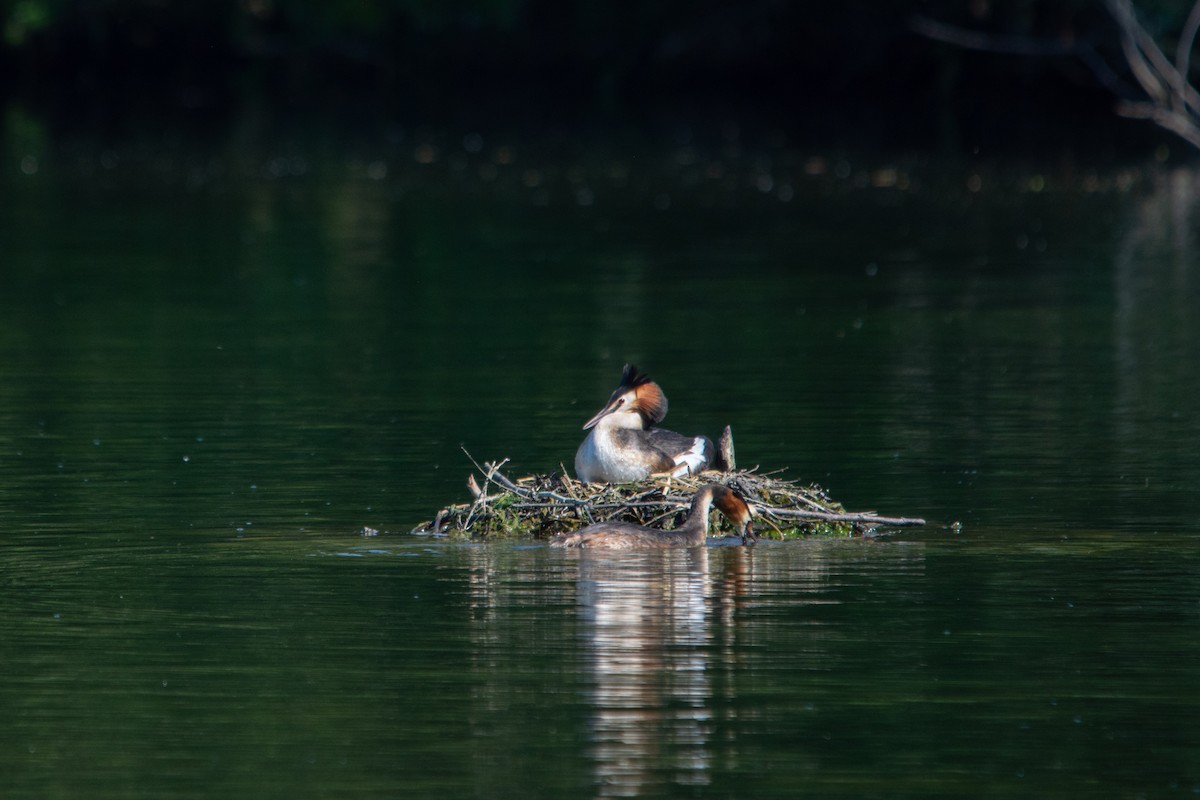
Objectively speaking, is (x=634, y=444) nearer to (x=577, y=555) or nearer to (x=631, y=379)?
(x=631, y=379)

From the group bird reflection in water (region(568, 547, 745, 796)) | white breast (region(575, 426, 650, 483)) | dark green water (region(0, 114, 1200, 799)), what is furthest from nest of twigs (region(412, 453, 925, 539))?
bird reflection in water (region(568, 547, 745, 796))

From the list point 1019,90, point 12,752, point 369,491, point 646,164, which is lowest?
point 12,752

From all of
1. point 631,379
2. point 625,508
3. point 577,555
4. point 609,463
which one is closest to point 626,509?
point 625,508

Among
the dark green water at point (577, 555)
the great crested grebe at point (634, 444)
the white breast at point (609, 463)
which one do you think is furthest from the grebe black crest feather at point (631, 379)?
the dark green water at point (577, 555)

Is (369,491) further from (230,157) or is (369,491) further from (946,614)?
(230,157)

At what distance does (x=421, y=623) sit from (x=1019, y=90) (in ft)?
179

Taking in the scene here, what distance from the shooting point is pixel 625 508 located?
13.4 metres

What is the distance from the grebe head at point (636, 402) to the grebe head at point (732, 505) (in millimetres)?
1066

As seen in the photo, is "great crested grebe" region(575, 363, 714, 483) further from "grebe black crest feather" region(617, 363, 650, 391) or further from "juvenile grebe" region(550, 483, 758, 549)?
"juvenile grebe" region(550, 483, 758, 549)

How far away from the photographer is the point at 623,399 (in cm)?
1407

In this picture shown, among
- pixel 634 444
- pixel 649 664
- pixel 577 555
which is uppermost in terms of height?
pixel 634 444

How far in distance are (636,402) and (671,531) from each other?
1292mm

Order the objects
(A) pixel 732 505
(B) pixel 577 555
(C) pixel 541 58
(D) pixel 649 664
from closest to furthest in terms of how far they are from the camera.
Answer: (D) pixel 649 664 < (B) pixel 577 555 < (A) pixel 732 505 < (C) pixel 541 58

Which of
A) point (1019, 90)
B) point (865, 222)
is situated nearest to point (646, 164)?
point (865, 222)
